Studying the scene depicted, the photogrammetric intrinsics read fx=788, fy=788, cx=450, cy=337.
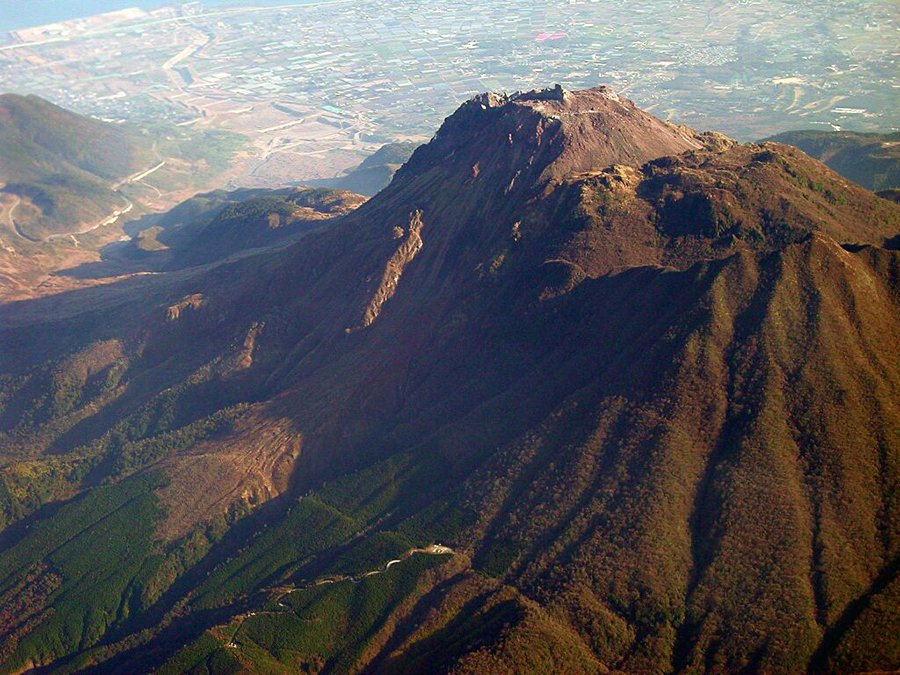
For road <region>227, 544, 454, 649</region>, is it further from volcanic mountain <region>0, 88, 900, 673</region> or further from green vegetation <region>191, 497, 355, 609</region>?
green vegetation <region>191, 497, 355, 609</region>

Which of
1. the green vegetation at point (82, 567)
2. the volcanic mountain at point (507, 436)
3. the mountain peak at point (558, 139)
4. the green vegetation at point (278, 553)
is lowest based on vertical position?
the green vegetation at point (82, 567)

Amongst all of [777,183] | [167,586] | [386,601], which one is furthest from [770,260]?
[167,586]

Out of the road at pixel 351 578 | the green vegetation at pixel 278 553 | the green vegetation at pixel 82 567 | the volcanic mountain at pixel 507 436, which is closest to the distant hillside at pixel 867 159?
the volcanic mountain at pixel 507 436

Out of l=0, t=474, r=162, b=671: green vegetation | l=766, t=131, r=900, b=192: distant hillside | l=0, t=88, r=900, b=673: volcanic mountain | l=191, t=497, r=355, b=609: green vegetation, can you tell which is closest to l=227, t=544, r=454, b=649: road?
l=0, t=88, r=900, b=673: volcanic mountain

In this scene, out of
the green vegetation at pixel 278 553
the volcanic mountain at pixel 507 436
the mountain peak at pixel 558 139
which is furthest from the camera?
the mountain peak at pixel 558 139

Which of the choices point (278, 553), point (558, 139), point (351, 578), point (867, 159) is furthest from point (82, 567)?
point (867, 159)

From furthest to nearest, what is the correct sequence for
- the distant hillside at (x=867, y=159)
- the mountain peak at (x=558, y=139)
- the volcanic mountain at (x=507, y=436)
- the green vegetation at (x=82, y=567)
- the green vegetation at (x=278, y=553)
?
1. the distant hillside at (x=867, y=159)
2. the mountain peak at (x=558, y=139)
3. the green vegetation at (x=82, y=567)
4. the green vegetation at (x=278, y=553)
5. the volcanic mountain at (x=507, y=436)

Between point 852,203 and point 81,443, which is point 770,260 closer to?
point 852,203

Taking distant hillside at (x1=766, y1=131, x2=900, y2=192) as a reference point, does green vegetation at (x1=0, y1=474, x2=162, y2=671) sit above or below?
below

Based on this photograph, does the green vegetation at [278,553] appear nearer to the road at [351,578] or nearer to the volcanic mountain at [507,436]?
the volcanic mountain at [507,436]
